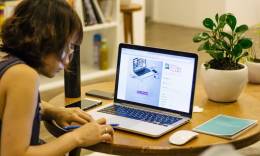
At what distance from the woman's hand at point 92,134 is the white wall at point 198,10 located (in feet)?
17.1

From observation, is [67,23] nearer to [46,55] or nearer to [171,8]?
[46,55]

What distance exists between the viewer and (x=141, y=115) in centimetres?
175

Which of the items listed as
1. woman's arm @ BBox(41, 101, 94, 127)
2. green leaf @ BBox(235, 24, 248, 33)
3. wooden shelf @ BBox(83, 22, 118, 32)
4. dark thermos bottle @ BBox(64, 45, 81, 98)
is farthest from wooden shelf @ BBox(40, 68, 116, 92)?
A: green leaf @ BBox(235, 24, 248, 33)

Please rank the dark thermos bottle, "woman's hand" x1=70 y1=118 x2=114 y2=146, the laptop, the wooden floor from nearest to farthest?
"woman's hand" x1=70 y1=118 x2=114 y2=146 < the laptop < the dark thermos bottle < the wooden floor

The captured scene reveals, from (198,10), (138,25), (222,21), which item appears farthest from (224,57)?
(198,10)

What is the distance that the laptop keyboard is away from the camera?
5.54 ft

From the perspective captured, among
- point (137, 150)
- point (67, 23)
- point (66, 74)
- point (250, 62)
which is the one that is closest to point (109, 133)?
point (137, 150)

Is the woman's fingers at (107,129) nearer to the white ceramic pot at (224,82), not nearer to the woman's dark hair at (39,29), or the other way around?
the woman's dark hair at (39,29)

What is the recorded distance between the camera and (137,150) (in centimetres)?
150

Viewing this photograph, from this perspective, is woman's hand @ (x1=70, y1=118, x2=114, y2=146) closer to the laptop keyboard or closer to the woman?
the woman

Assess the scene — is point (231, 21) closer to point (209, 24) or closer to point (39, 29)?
point (209, 24)

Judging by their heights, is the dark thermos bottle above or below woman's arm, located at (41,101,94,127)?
above

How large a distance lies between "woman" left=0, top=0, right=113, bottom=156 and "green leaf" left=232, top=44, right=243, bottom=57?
0.68m

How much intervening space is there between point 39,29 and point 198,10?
557 cm
